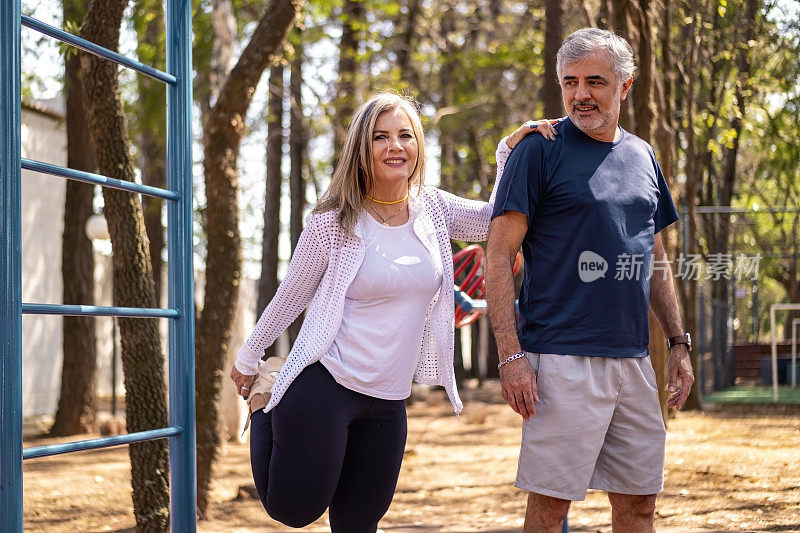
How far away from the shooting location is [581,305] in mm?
2848

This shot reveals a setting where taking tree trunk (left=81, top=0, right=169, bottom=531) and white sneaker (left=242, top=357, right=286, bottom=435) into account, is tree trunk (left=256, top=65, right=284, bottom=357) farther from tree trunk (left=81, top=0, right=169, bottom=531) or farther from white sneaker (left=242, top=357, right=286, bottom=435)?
white sneaker (left=242, top=357, right=286, bottom=435)

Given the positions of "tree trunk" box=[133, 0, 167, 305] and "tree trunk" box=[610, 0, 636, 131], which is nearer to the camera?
"tree trunk" box=[610, 0, 636, 131]

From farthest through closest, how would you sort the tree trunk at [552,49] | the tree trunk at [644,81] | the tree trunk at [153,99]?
the tree trunk at [153,99]
the tree trunk at [552,49]
the tree trunk at [644,81]

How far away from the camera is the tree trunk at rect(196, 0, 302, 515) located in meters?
5.98

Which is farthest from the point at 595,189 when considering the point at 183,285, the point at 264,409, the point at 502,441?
the point at 502,441

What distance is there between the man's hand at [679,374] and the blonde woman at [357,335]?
68 cm

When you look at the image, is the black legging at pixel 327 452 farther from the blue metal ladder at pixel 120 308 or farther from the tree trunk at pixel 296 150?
the tree trunk at pixel 296 150

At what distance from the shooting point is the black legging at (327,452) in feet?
9.69

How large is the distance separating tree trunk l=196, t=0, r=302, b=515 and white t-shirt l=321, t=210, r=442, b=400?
3202 millimetres

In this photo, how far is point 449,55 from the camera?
14648 millimetres

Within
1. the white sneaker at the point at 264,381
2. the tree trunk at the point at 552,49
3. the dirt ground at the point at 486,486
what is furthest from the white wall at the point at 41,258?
the white sneaker at the point at 264,381

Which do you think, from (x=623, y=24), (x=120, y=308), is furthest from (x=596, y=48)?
(x=623, y=24)

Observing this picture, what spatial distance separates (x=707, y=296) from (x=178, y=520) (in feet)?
36.6

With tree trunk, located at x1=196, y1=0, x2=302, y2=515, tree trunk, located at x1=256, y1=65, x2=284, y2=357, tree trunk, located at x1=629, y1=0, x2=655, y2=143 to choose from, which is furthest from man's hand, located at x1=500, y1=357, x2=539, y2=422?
tree trunk, located at x1=256, y1=65, x2=284, y2=357
